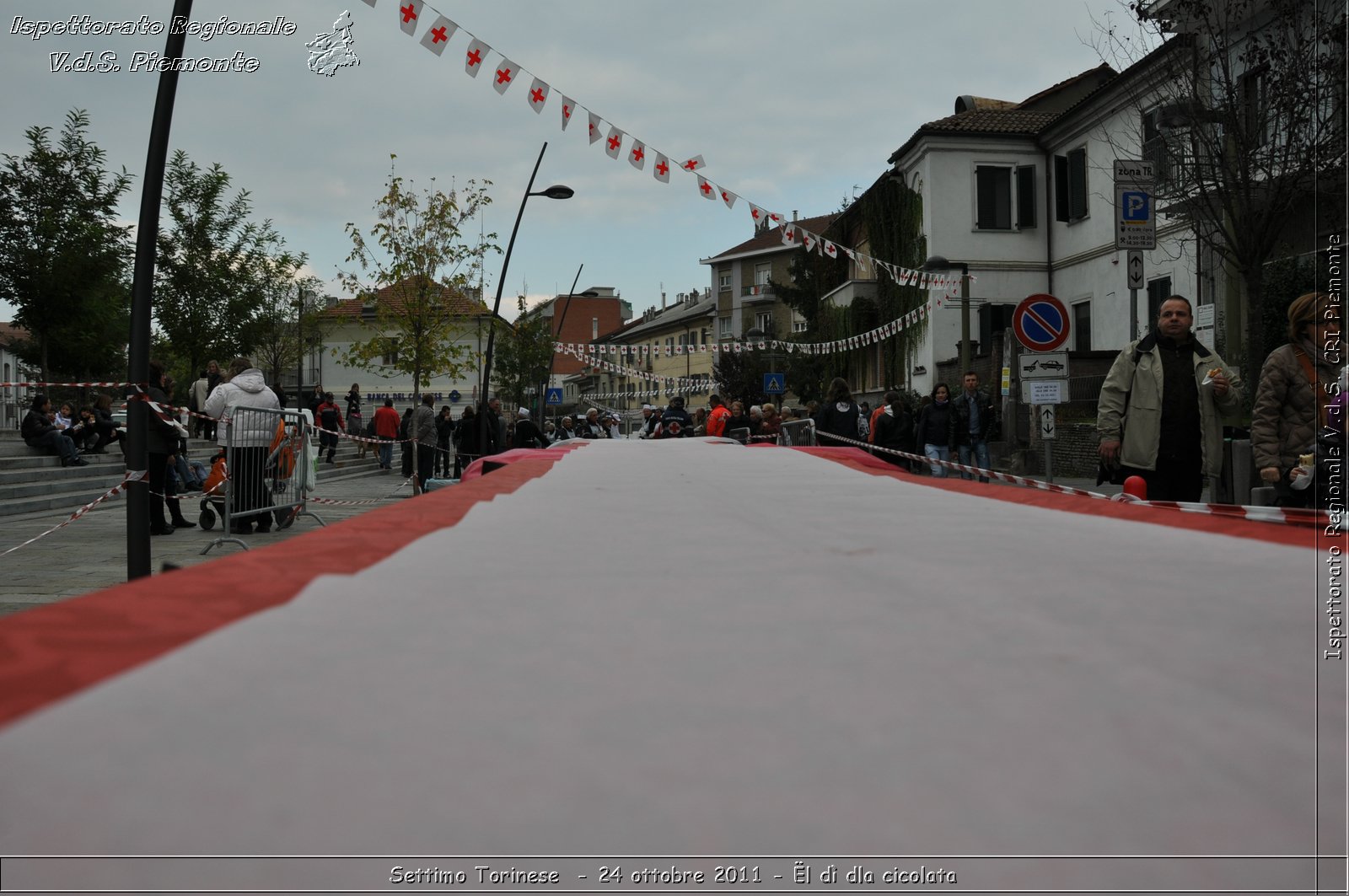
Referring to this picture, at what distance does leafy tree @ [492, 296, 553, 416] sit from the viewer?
1833 inches

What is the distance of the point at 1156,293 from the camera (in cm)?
2312

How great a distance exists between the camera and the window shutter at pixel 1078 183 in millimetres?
26891

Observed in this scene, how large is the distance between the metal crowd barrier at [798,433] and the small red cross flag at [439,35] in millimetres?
7154

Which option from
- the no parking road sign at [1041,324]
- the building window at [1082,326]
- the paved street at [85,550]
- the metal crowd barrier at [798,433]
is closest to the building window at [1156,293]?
the building window at [1082,326]

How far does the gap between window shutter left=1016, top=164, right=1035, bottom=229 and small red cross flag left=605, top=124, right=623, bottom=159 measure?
62.7 feet

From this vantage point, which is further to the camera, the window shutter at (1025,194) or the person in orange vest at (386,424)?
the window shutter at (1025,194)

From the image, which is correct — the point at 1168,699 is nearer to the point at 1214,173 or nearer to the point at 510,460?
the point at 510,460

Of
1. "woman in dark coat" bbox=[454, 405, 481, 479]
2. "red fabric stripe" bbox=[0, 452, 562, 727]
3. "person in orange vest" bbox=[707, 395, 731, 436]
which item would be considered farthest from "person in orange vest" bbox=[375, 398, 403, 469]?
"red fabric stripe" bbox=[0, 452, 562, 727]

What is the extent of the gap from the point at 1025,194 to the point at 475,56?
73.8 feet

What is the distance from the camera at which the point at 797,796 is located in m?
0.90

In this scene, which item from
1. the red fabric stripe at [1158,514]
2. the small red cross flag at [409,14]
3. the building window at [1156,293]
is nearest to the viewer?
the red fabric stripe at [1158,514]

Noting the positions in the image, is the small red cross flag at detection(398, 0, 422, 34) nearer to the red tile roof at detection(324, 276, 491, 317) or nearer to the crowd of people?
the crowd of people

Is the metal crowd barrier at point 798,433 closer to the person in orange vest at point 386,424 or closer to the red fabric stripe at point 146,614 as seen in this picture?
the person in orange vest at point 386,424

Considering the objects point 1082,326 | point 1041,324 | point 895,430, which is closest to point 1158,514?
point 1041,324
